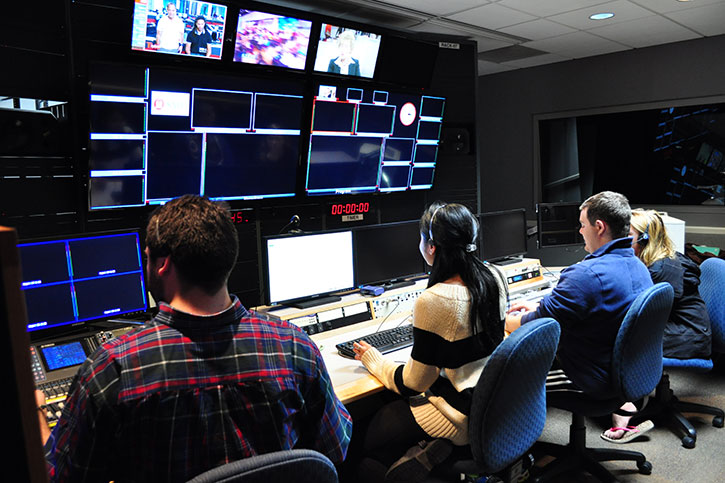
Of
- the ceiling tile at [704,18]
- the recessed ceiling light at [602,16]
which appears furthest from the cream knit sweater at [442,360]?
the ceiling tile at [704,18]

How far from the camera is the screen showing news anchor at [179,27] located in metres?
2.56

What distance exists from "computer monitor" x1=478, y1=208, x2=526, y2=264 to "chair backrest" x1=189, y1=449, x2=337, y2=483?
2.70 m

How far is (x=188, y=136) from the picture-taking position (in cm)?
275

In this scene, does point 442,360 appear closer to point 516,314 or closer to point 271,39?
point 516,314

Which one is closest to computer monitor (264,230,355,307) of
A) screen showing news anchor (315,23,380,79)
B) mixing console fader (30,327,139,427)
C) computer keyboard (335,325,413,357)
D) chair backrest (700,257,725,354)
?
computer keyboard (335,325,413,357)

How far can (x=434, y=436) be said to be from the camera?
1.87 m

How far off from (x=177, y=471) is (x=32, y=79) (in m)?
2.05

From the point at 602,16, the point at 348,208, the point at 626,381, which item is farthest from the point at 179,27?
the point at 602,16

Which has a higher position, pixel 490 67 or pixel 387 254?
pixel 490 67

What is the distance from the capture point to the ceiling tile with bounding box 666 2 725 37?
3947 millimetres

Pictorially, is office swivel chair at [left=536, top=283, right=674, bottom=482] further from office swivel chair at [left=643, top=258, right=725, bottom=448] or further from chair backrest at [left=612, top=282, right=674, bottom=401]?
office swivel chair at [left=643, top=258, right=725, bottom=448]

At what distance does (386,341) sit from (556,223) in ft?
6.79

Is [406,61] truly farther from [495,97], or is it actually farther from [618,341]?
[495,97]

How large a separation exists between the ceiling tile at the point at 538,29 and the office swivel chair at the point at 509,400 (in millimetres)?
3157
